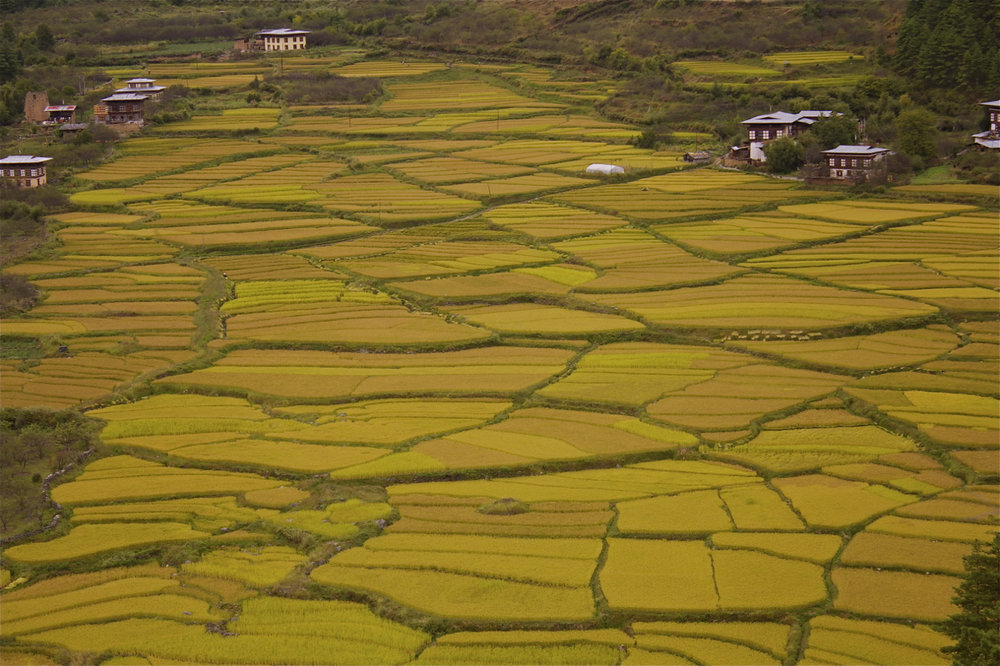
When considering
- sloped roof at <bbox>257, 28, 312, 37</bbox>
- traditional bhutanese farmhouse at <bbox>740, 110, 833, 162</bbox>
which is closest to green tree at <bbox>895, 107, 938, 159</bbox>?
traditional bhutanese farmhouse at <bbox>740, 110, 833, 162</bbox>

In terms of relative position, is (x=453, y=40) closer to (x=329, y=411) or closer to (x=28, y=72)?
(x=28, y=72)

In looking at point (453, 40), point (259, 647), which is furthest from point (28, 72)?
point (259, 647)

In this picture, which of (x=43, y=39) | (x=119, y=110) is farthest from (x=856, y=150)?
(x=43, y=39)

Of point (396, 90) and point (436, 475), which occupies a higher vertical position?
point (396, 90)

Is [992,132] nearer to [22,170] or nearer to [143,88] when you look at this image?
[22,170]

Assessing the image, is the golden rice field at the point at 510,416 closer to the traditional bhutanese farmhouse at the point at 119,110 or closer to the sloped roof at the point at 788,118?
the sloped roof at the point at 788,118
